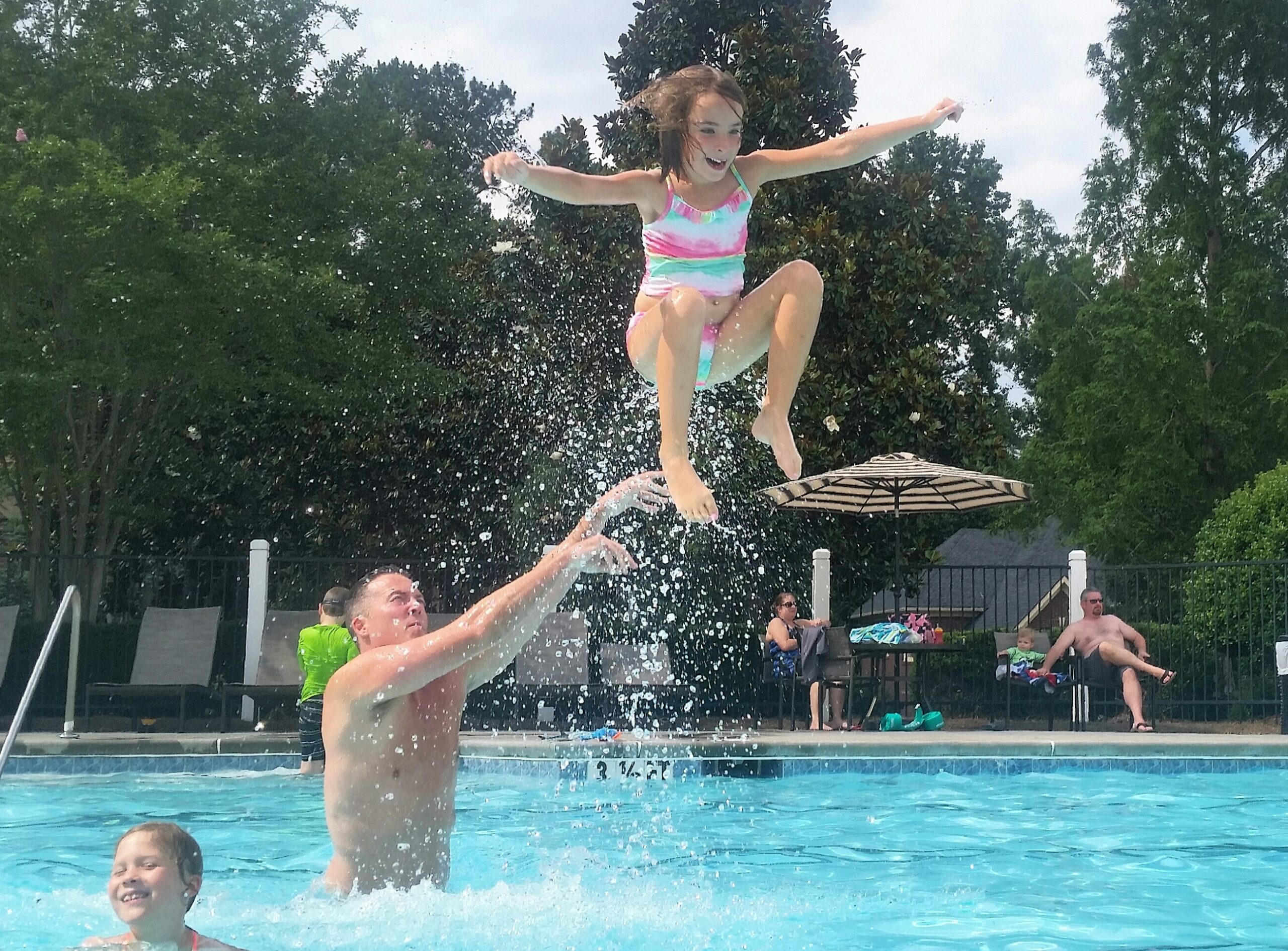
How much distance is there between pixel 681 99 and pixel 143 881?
9.01ft

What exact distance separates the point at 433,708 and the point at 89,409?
11288mm

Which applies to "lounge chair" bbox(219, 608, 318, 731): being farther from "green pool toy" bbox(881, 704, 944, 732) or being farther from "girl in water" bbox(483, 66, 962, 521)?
"girl in water" bbox(483, 66, 962, 521)

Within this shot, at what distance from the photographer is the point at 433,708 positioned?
411 centimetres

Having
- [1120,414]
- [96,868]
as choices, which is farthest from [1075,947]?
[1120,414]

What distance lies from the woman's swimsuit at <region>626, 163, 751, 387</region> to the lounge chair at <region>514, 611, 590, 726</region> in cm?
742

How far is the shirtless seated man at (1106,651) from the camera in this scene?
11773 mm

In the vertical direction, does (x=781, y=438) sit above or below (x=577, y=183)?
below

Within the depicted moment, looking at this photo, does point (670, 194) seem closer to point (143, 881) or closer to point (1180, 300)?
point (143, 881)

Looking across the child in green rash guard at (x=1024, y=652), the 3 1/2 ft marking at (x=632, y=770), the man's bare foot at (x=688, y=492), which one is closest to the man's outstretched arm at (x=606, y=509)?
the man's bare foot at (x=688, y=492)

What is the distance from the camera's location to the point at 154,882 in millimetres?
3178

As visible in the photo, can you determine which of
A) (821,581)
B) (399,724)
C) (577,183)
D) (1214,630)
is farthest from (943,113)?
(1214,630)

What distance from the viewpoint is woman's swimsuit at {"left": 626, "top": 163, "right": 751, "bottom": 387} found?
459 centimetres

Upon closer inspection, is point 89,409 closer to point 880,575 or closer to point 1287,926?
point 880,575

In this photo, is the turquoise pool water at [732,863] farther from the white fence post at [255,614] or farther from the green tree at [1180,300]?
the green tree at [1180,300]
